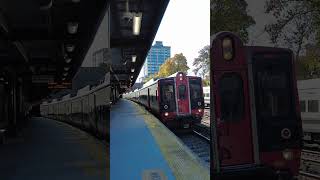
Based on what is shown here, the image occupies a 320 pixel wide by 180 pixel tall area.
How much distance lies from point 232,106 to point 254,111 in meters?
0.24

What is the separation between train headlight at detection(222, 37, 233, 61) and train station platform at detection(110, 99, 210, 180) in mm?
933

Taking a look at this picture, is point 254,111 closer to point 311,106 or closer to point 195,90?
point 195,90

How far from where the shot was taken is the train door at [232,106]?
3267 millimetres

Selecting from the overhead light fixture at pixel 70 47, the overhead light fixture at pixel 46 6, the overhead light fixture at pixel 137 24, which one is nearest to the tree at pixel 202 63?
the overhead light fixture at pixel 137 24

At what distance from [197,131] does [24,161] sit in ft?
14.8

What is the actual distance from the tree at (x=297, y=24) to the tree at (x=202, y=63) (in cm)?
722

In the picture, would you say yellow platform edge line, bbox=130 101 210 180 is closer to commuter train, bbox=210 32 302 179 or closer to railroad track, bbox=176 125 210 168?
railroad track, bbox=176 125 210 168

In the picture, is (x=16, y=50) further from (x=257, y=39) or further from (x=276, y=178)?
(x=276, y=178)

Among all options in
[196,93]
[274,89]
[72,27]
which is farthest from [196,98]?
[72,27]

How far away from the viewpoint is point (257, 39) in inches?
330

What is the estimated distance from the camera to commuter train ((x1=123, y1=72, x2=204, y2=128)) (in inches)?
97.5

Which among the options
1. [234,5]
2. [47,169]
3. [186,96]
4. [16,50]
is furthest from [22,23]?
[186,96]

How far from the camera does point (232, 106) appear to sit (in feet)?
11.9

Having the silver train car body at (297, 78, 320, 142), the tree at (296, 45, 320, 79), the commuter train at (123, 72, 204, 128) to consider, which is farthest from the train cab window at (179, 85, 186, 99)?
the silver train car body at (297, 78, 320, 142)
